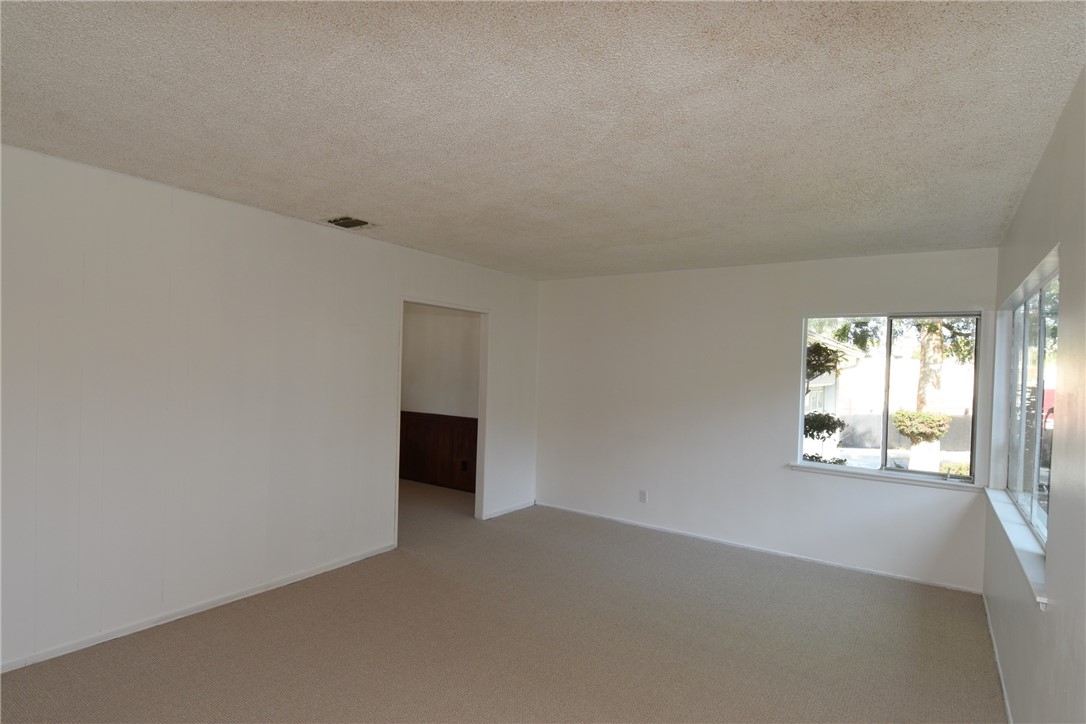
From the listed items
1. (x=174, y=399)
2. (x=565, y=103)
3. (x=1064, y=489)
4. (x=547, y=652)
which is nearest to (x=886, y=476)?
(x=1064, y=489)

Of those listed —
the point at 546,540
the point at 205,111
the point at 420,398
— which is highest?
the point at 205,111

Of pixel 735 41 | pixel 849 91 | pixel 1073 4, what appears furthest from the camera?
pixel 849 91

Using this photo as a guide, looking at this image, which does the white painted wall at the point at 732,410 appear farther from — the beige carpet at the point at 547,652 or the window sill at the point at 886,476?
the beige carpet at the point at 547,652

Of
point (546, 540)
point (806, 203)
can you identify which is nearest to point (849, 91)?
point (806, 203)

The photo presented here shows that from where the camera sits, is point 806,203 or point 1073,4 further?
point 806,203

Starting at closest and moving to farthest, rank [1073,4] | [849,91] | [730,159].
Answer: [1073,4]
[849,91]
[730,159]

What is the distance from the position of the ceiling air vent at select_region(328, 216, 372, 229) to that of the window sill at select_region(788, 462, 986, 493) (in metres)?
→ 3.83

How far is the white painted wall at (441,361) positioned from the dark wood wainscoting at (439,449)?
0.13m

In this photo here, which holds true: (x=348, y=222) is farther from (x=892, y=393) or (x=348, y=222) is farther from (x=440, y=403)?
(x=892, y=393)

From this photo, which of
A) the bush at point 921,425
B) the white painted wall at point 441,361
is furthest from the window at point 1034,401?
the white painted wall at point 441,361

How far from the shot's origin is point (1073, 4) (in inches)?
56.2

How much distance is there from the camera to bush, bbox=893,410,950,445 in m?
4.25

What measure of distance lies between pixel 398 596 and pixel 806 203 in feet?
11.2

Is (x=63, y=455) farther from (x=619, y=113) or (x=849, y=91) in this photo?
(x=849, y=91)
